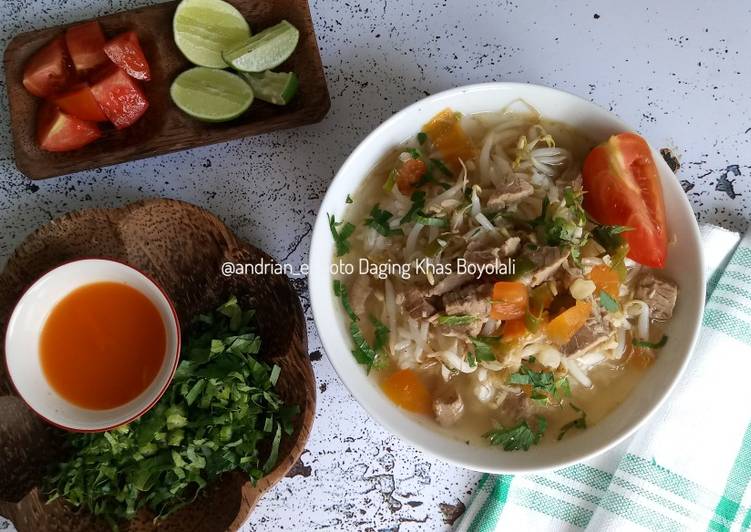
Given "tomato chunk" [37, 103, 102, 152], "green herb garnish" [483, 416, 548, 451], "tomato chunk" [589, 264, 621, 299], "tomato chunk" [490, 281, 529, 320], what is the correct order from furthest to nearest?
"tomato chunk" [37, 103, 102, 152]
"green herb garnish" [483, 416, 548, 451]
"tomato chunk" [589, 264, 621, 299]
"tomato chunk" [490, 281, 529, 320]

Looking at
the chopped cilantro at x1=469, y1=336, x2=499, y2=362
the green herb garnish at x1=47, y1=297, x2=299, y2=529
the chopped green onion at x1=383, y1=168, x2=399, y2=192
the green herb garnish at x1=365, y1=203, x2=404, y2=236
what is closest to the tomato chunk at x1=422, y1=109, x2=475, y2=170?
the chopped green onion at x1=383, y1=168, x2=399, y2=192

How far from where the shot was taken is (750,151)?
291 centimetres

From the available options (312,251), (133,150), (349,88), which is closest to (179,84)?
(133,150)

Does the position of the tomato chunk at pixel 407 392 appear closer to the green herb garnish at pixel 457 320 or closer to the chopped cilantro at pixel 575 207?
the green herb garnish at pixel 457 320

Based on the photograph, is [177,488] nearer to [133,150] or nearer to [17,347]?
[17,347]

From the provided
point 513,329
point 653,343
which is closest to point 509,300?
point 513,329

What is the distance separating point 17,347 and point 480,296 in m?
1.74

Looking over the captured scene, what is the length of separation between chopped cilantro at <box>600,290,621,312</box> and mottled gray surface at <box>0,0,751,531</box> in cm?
77

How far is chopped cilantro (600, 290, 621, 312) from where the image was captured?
2.44 metres

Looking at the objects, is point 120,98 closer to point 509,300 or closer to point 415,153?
point 415,153

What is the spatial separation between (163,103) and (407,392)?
158 centimetres

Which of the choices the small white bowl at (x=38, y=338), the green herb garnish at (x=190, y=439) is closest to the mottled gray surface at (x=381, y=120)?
the green herb garnish at (x=190, y=439)

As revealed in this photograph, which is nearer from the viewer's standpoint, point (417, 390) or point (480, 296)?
point (480, 296)

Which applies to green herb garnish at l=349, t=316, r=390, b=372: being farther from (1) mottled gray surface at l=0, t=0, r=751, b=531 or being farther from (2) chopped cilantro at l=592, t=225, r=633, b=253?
(2) chopped cilantro at l=592, t=225, r=633, b=253
